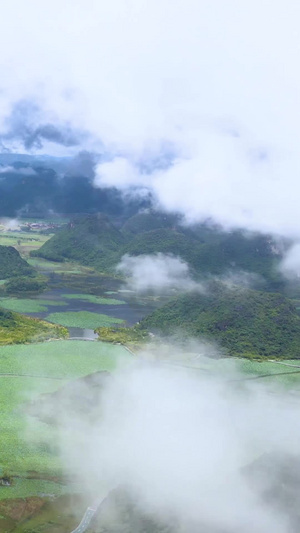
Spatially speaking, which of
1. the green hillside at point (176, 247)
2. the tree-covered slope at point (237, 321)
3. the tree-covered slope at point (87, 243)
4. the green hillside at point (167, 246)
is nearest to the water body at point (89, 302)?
the tree-covered slope at point (237, 321)

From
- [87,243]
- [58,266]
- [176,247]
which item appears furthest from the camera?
[87,243]

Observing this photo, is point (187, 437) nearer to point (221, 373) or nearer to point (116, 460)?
point (116, 460)

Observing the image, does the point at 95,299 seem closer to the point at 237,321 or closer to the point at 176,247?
the point at 237,321

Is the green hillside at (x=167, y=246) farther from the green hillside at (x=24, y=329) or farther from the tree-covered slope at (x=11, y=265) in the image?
the green hillside at (x=24, y=329)

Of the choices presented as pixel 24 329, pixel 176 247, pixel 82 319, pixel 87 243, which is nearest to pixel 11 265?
pixel 87 243

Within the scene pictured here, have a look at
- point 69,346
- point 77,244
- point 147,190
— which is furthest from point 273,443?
point 147,190

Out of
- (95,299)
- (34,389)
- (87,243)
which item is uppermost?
(87,243)

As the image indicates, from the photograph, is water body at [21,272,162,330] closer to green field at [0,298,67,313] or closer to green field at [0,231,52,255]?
green field at [0,298,67,313]
